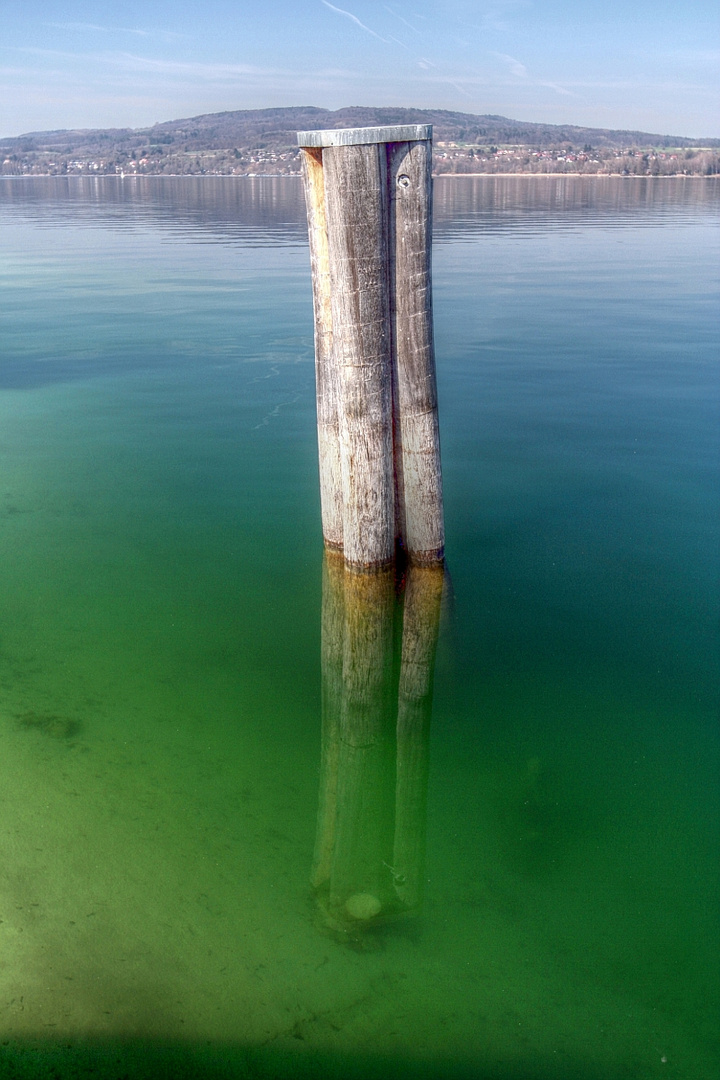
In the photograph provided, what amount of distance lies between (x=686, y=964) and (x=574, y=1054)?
0.71 metres

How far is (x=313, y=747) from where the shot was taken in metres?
5.43

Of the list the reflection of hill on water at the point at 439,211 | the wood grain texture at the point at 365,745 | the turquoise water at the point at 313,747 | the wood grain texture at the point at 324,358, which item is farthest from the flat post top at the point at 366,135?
the reflection of hill on water at the point at 439,211

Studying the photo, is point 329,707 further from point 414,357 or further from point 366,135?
point 366,135

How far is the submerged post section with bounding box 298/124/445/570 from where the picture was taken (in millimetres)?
5930

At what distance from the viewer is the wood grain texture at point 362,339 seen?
589cm

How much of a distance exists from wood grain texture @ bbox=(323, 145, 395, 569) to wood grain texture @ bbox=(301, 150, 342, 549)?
266 millimetres

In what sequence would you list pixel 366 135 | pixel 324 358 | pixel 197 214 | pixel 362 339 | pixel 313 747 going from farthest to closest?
1. pixel 197 214
2. pixel 324 358
3. pixel 362 339
4. pixel 366 135
5. pixel 313 747

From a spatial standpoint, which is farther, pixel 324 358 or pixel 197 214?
pixel 197 214

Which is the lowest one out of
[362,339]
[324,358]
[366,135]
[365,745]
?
[365,745]

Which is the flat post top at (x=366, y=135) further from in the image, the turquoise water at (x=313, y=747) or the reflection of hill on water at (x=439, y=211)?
the reflection of hill on water at (x=439, y=211)

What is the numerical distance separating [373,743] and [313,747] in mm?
373

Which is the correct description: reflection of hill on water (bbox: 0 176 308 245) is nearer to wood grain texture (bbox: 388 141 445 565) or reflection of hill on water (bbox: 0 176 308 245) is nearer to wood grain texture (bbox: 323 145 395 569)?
wood grain texture (bbox: 388 141 445 565)

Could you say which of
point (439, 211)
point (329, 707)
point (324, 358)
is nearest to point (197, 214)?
point (439, 211)

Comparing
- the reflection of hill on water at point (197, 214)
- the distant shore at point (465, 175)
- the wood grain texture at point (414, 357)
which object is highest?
the distant shore at point (465, 175)
